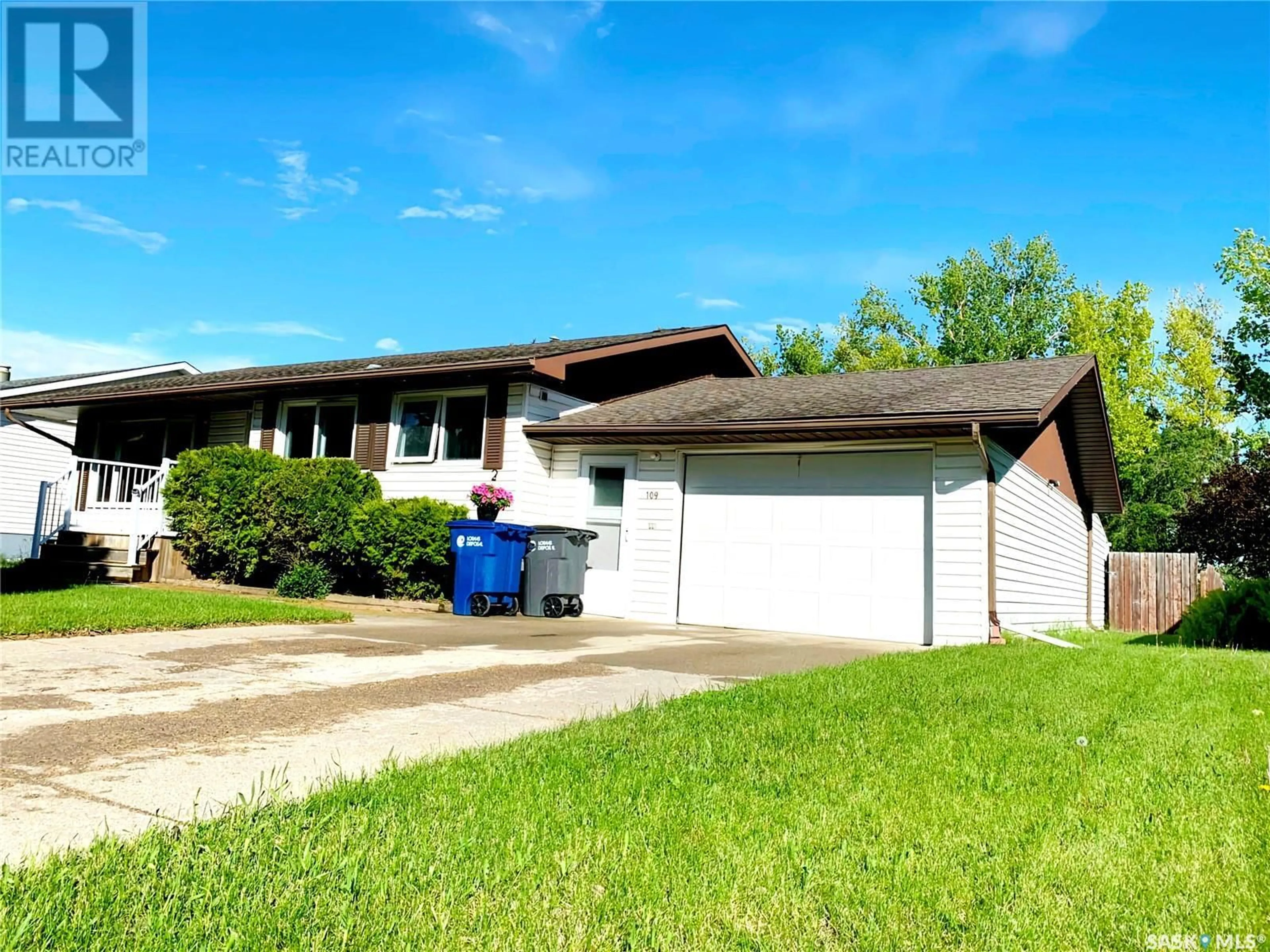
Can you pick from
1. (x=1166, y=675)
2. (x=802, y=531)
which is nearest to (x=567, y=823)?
(x=1166, y=675)

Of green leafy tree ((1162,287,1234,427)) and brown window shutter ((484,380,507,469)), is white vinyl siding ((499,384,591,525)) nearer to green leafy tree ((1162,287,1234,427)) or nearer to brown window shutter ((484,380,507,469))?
brown window shutter ((484,380,507,469))

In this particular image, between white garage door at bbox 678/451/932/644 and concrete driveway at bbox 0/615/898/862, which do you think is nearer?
concrete driveway at bbox 0/615/898/862

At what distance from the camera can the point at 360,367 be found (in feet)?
48.5

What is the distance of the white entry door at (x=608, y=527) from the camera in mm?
12570

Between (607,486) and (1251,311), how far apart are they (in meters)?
26.9

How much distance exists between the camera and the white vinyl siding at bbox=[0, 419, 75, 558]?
2081cm

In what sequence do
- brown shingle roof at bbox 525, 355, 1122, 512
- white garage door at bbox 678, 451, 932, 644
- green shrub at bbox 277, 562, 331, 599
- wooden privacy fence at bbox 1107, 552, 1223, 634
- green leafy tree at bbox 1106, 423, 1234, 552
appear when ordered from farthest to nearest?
green leafy tree at bbox 1106, 423, 1234, 552 < wooden privacy fence at bbox 1107, 552, 1223, 634 < green shrub at bbox 277, 562, 331, 599 < white garage door at bbox 678, 451, 932, 644 < brown shingle roof at bbox 525, 355, 1122, 512

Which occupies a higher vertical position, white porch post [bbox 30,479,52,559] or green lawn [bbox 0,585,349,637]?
white porch post [bbox 30,479,52,559]

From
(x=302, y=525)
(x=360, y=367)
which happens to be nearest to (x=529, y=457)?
(x=302, y=525)

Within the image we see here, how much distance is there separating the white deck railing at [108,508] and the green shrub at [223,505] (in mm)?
791

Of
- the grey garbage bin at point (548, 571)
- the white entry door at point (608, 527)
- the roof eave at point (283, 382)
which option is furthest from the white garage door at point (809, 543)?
the roof eave at point (283, 382)

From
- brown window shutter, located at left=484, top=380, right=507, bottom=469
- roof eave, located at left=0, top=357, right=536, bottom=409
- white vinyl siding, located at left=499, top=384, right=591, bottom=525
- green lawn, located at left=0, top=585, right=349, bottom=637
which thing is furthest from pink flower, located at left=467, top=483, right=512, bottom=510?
green lawn, located at left=0, top=585, right=349, bottom=637

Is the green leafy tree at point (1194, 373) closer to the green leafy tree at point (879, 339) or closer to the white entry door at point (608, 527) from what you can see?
the green leafy tree at point (879, 339)

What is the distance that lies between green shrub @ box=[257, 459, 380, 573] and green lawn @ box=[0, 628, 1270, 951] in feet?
32.2
